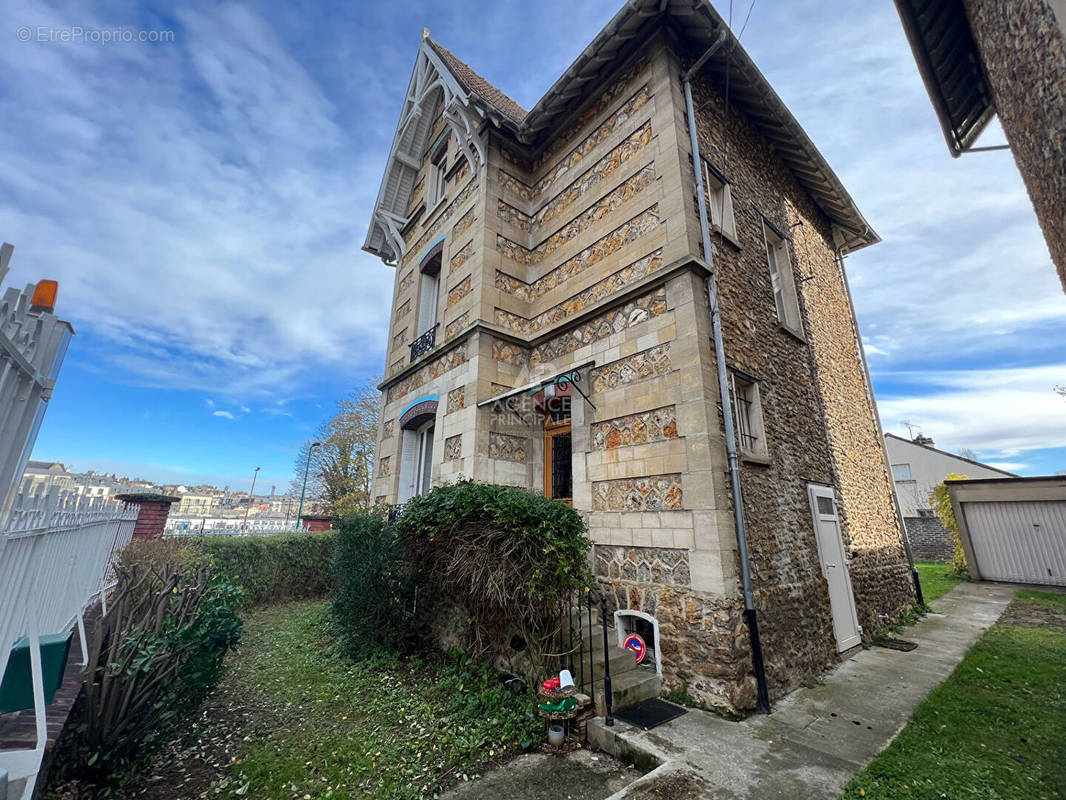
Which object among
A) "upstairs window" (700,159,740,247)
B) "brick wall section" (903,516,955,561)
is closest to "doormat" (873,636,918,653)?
"upstairs window" (700,159,740,247)

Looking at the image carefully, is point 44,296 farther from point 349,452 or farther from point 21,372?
point 349,452

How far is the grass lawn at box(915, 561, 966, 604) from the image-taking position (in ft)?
37.1

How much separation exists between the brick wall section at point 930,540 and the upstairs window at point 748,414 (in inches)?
707

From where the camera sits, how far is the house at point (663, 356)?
484cm

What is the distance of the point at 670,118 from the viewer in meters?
5.84

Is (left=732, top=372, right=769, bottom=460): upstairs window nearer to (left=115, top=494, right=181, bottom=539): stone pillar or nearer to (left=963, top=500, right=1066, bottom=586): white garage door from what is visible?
(left=115, top=494, right=181, bottom=539): stone pillar

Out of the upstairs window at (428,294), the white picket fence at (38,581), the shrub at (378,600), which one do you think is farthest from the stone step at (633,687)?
the upstairs window at (428,294)

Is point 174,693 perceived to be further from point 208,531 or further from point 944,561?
point 944,561

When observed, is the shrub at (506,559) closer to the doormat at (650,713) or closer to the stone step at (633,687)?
the stone step at (633,687)

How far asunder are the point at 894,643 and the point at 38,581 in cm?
986

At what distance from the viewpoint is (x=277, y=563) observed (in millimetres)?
9977

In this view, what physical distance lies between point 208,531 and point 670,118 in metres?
14.0

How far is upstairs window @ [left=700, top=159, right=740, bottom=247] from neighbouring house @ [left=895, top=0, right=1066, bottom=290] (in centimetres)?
238

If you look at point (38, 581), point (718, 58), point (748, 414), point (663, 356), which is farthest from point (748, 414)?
point (38, 581)
